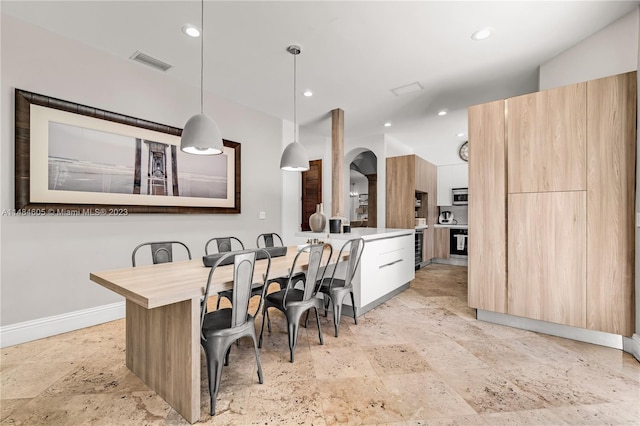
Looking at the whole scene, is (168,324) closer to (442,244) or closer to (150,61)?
(150,61)

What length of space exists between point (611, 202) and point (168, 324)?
3.41m

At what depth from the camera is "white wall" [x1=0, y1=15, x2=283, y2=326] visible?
245cm

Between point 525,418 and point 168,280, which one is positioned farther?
point 168,280

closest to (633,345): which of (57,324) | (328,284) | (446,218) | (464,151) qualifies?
(328,284)

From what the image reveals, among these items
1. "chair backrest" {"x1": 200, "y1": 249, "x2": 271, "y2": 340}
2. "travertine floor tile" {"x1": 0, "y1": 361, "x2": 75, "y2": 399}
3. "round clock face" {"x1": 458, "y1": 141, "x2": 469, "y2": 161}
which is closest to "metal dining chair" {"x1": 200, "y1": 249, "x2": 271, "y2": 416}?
"chair backrest" {"x1": 200, "y1": 249, "x2": 271, "y2": 340}

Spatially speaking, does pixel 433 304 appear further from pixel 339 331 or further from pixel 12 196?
pixel 12 196

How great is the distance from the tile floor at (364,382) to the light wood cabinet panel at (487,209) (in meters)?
0.42

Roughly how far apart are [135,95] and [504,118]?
387cm

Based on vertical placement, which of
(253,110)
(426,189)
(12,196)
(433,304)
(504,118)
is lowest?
(433,304)

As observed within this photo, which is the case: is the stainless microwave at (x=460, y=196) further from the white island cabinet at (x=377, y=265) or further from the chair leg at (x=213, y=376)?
the chair leg at (x=213, y=376)

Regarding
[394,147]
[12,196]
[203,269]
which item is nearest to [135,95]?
[12,196]

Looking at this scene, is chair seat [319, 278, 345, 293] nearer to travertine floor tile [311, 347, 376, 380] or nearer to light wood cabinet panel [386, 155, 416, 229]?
travertine floor tile [311, 347, 376, 380]

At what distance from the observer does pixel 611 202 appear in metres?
2.37

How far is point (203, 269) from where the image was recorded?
6.81ft
